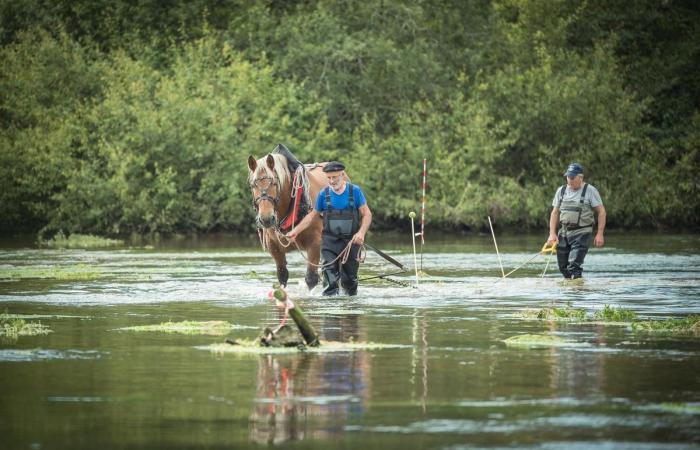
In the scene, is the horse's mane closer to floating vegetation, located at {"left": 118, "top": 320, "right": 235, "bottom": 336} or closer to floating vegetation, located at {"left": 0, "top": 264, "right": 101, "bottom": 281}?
floating vegetation, located at {"left": 118, "top": 320, "right": 235, "bottom": 336}

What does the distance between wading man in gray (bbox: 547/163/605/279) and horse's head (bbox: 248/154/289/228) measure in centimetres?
468

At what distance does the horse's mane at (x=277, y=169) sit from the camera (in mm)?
19922

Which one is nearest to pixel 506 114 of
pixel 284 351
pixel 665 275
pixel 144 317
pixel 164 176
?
pixel 164 176

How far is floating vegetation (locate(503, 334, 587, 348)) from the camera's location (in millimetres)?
13898

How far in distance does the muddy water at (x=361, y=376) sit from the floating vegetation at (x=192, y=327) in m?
0.33

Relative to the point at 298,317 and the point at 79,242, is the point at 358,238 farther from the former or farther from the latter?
the point at 79,242

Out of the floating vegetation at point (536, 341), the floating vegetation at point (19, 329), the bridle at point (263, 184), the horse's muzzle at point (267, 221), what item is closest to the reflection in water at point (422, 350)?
the floating vegetation at point (536, 341)

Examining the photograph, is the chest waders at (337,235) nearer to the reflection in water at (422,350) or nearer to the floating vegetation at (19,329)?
the reflection in water at (422,350)

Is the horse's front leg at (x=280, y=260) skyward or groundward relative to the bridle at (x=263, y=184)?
groundward

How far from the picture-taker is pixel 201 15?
5806 centimetres

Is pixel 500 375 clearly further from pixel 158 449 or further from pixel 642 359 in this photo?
pixel 158 449

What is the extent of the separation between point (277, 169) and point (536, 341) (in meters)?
6.97

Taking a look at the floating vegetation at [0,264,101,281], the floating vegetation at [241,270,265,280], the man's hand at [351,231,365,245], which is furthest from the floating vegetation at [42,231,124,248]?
the man's hand at [351,231,365,245]

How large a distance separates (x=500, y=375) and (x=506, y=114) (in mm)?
40383
